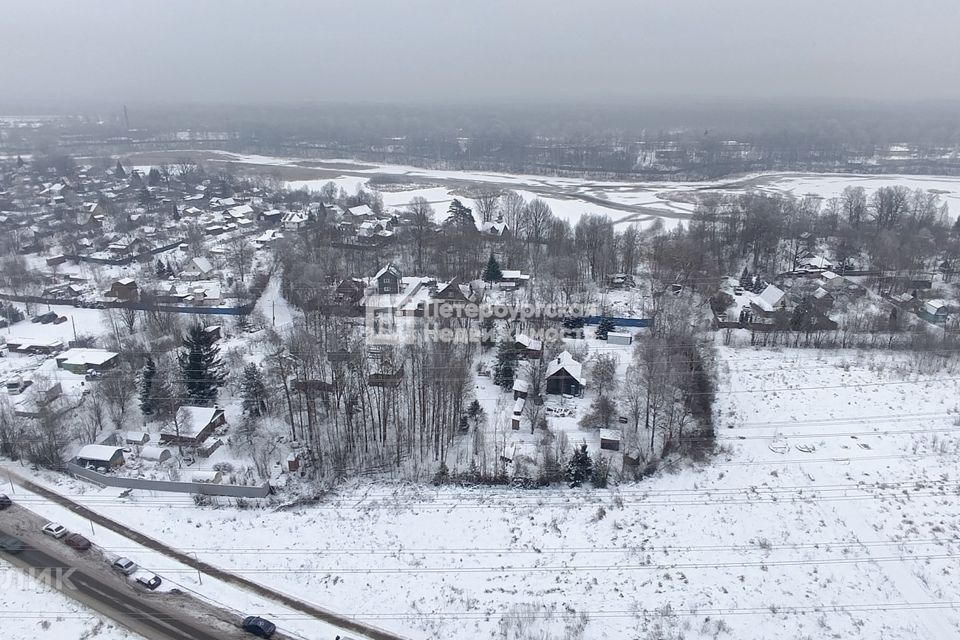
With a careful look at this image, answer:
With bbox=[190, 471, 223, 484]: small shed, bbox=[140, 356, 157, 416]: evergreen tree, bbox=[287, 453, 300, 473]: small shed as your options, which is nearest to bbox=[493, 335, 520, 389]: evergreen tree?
bbox=[287, 453, 300, 473]: small shed

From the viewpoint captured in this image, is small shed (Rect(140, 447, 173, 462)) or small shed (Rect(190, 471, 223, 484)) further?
small shed (Rect(140, 447, 173, 462))

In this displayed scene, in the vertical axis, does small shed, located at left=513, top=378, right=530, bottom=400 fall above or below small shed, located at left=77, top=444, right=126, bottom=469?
above

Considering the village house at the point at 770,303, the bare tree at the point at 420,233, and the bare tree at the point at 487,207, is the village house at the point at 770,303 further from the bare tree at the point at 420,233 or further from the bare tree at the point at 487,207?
the bare tree at the point at 487,207

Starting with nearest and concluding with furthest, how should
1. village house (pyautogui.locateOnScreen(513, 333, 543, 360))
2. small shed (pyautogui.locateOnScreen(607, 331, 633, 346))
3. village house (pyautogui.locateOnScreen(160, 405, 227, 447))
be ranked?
village house (pyautogui.locateOnScreen(160, 405, 227, 447)) → village house (pyautogui.locateOnScreen(513, 333, 543, 360)) → small shed (pyautogui.locateOnScreen(607, 331, 633, 346))

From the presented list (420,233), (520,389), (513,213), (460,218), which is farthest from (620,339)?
(513,213)

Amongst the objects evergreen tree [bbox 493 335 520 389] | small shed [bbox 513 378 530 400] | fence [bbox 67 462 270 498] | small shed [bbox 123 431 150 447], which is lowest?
fence [bbox 67 462 270 498]

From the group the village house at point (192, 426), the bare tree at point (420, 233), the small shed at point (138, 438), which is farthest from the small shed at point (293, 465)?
the bare tree at point (420, 233)

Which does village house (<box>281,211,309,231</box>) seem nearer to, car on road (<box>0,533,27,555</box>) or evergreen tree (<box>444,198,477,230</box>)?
evergreen tree (<box>444,198,477,230</box>)
